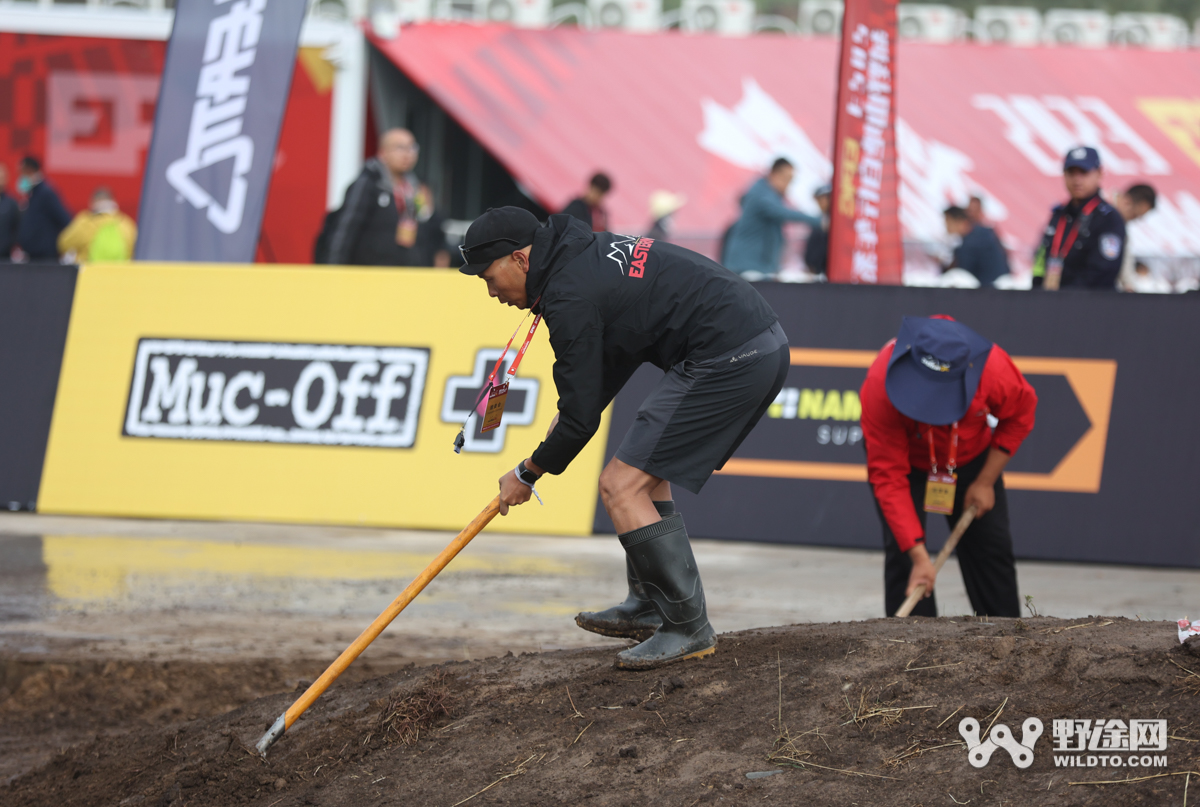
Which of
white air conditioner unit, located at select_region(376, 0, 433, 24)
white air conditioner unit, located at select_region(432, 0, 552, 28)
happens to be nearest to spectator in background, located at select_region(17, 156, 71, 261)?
white air conditioner unit, located at select_region(376, 0, 433, 24)

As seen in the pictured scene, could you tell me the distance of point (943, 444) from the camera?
5430 millimetres

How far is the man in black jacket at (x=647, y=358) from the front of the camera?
413 cm

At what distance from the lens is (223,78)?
Answer: 10250 mm

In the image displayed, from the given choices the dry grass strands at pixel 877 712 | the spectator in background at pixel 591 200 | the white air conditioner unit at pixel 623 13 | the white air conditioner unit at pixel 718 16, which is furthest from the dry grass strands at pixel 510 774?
the white air conditioner unit at pixel 623 13

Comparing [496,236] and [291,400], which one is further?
[291,400]

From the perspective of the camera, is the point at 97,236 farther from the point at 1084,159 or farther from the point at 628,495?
the point at 628,495

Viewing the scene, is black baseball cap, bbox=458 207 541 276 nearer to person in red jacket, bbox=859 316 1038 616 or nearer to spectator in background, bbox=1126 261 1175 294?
person in red jacket, bbox=859 316 1038 616

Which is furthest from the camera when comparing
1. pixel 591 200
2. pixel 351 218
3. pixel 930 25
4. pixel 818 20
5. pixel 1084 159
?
pixel 930 25

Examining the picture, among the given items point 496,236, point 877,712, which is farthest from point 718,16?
point 877,712

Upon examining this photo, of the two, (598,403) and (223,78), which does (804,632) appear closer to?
(598,403)

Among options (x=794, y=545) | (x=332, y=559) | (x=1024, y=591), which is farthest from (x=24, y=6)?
(x=1024, y=591)

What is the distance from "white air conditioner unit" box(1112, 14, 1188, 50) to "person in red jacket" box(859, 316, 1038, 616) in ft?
84.7

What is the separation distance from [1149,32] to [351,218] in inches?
974

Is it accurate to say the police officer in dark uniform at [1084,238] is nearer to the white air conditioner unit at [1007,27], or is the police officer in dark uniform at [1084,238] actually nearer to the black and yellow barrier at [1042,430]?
the black and yellow barrier at [1042,430]
